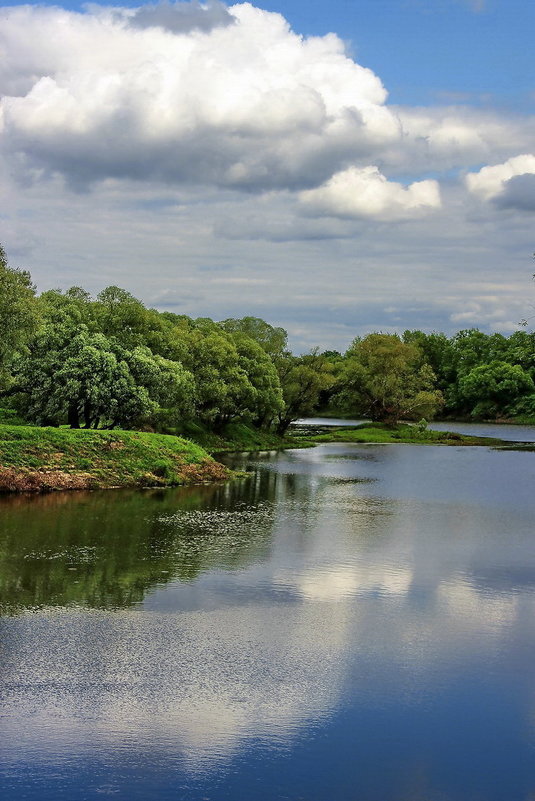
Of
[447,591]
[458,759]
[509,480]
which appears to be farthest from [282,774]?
[509,480]

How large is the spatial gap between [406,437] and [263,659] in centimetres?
9730

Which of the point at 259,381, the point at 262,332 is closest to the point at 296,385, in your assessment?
the point at 262,332

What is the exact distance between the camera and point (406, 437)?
11588 cm

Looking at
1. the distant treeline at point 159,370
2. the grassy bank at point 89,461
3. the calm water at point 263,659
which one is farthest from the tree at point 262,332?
the calm water at point 263,659

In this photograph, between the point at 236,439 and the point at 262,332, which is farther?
the point at 262,332

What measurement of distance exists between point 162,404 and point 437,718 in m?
54.3

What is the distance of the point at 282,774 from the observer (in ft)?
49.1

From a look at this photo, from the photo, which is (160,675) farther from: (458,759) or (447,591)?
(447,591)

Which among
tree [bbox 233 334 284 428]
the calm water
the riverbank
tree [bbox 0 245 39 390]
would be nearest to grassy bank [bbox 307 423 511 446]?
the riverbank

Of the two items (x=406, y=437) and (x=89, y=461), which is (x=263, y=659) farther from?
(x=406, y=437)

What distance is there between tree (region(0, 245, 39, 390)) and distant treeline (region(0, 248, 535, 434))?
7 centimetres

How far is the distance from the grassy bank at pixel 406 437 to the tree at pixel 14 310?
62.9 m

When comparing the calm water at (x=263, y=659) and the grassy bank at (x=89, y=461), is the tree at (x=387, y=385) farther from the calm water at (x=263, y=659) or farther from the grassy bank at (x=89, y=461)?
the calm water at (x=263, y=659)

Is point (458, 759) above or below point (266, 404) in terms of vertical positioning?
below
